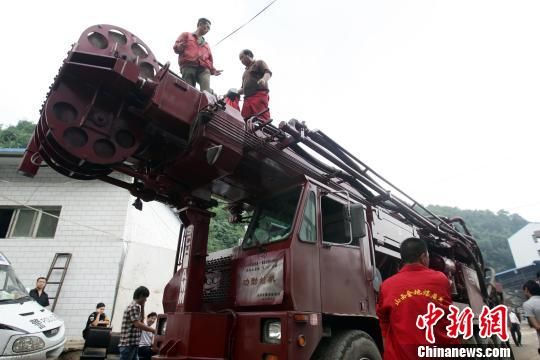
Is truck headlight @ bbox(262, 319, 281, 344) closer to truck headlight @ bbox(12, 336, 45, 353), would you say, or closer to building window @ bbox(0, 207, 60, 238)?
truck headlight @ bbox(12, 336, 45, 353)

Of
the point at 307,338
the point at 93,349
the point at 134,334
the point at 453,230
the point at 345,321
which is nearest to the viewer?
the point at 307,338

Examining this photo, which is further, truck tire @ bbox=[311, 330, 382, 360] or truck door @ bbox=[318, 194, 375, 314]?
truck door @ bbox=[318, 194, 375, 314]

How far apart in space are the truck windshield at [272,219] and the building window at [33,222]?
742cm

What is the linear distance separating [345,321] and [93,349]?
4916mm

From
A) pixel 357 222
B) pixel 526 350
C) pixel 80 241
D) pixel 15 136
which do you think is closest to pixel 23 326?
pixel 80 241

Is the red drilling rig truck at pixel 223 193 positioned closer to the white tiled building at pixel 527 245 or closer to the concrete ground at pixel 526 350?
the concrete ground at pixel 526 350

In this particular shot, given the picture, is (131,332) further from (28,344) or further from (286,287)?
(286,287)

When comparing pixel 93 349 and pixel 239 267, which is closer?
pixel 239 267

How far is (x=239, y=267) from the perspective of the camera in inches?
155

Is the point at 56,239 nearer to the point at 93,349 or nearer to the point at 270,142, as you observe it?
the point at 93,349

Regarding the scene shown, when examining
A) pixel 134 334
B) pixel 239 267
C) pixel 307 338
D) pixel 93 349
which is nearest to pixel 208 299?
pixel 239 267

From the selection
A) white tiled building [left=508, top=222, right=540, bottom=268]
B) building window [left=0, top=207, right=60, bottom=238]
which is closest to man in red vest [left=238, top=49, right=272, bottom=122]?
building window [left=0, top=207, right=60, bottom=238]

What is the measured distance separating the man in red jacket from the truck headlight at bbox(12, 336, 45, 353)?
434 centimetres

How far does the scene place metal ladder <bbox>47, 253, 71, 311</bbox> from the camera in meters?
8.62
